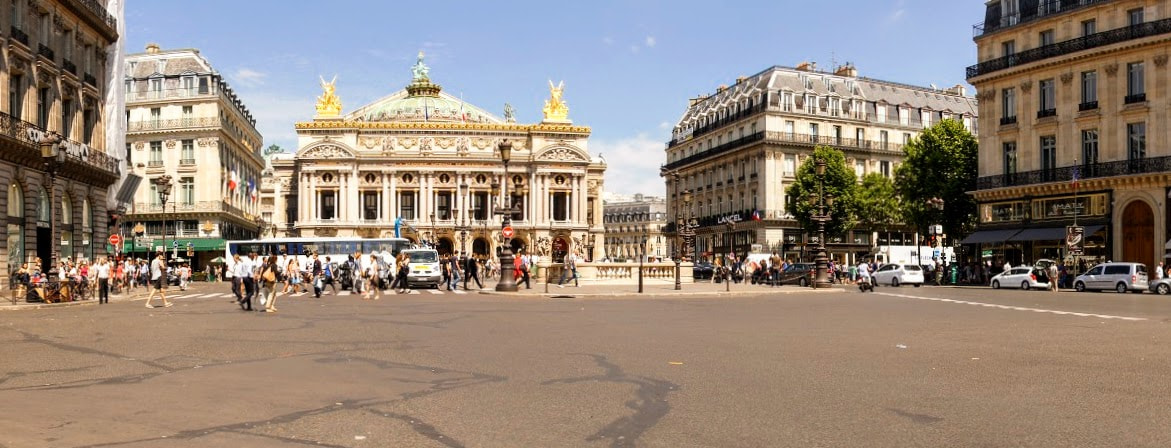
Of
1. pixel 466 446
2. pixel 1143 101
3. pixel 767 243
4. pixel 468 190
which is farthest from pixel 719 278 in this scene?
pixel 468 190

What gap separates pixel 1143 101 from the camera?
141 ft

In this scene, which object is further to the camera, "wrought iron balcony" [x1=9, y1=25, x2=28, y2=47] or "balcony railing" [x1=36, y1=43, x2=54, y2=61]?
"balcony railing" [x1=36, y1=43, x2=54, y2=61]

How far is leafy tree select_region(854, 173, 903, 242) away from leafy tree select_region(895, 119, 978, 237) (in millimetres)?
9552

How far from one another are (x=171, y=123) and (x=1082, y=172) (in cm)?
5954

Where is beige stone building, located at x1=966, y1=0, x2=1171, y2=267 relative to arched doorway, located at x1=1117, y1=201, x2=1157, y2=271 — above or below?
above

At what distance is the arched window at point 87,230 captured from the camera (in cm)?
3913

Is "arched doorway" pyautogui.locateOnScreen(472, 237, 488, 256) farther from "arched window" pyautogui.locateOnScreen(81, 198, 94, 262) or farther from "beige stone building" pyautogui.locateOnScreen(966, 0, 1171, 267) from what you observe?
"arched window" pyautogui.locateOnScreen(81, 198, 94, 262)

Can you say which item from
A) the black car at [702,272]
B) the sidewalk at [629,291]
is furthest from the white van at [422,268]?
the black car at [702,272]

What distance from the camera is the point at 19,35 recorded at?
32.7m

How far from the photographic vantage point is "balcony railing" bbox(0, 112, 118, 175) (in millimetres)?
31516

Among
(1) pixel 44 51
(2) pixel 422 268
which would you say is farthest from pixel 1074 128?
(1) pixel 44 51

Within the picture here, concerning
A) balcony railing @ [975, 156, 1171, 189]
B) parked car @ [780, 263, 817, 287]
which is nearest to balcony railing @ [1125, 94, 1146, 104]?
Result: balcony railing @ [975, 156, 1171, 189]

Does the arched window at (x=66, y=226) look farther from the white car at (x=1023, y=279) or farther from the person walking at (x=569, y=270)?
the white car at (x=1023, y=279)

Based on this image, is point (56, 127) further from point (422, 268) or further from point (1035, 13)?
point (1035, 13)
